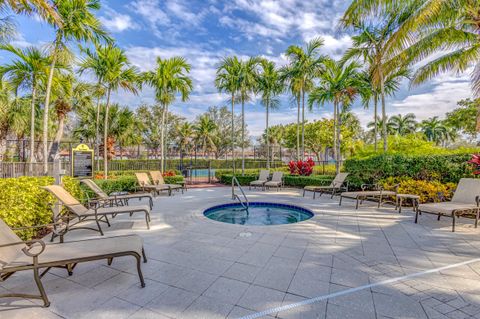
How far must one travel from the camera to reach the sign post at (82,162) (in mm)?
8742

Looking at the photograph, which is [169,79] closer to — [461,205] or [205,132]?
[461,205]

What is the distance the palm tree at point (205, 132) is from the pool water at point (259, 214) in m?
23.9

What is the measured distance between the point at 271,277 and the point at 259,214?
13.8 feet

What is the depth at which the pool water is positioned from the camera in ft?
21.1

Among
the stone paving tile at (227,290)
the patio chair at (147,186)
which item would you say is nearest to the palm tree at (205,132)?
the patio chair at (147,186)

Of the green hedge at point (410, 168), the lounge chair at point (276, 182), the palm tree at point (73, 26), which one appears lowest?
the lounge chair at point (276, 182)

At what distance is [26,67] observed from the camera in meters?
9.77

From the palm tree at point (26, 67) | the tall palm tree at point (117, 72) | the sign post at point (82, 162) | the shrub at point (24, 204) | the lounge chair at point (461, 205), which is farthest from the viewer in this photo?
the tall palm tree at point (117, 72)

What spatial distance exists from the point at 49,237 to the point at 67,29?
7.17 meters

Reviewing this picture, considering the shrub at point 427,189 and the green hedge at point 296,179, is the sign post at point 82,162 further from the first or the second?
the shrub at point 427,189

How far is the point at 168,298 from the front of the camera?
245 cm

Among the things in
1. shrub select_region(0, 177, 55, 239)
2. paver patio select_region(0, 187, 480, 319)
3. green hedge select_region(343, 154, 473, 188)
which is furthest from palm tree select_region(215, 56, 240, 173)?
paver patio select_region(0, 187, 480, 319)

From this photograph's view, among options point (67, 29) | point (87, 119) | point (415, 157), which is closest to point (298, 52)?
point (415, 157)

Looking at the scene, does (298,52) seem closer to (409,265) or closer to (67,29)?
(67,29)
